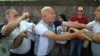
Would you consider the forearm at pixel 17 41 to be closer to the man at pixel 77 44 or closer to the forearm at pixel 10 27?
the forearm at pixel 10 27

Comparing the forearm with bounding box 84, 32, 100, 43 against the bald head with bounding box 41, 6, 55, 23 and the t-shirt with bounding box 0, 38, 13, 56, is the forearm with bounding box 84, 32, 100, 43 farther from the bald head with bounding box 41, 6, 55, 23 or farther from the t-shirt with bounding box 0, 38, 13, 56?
the t-shirt with bounding box 0, 38, 13, 56

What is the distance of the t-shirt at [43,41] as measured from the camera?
6.07 m

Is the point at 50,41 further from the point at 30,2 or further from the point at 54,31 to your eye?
the point at 30,2

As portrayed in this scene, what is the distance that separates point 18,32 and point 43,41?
2.30ft

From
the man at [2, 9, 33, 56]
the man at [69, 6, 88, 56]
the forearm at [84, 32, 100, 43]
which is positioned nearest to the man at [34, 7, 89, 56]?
the forearm at [84, 32, 100, 43]

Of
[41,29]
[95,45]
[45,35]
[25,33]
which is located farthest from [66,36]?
[95,45]

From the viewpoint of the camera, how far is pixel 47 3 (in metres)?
9.31

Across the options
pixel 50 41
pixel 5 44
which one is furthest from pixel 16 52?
pixel 50 41

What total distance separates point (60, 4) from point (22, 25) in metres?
2.96

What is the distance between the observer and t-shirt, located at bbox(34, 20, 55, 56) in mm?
6070

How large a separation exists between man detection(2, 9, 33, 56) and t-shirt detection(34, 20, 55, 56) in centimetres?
28

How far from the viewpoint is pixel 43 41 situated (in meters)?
6.10

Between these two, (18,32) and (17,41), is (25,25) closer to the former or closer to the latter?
(18,32)

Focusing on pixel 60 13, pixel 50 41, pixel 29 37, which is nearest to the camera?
pixel 50 41
